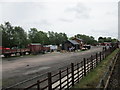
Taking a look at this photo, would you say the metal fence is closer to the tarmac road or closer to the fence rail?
the fence rail

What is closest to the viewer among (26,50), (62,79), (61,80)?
(61,80)

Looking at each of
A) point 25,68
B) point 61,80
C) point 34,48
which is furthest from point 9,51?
point 61,80

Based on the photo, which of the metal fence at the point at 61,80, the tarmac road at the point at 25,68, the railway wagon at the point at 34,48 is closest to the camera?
the metal fence at the point at 61,80

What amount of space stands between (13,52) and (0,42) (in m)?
3.75

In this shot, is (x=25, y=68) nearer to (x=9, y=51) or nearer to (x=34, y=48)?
(x=9, y=51)

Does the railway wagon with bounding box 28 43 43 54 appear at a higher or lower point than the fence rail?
higher

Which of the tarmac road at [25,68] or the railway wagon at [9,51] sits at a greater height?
the railway wagon at [9,51]

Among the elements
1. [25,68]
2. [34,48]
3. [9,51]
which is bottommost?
[25,68]

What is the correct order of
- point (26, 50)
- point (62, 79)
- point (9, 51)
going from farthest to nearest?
point (26, 50) → point (9, 51) → point (62, 79)

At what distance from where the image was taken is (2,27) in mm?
43781

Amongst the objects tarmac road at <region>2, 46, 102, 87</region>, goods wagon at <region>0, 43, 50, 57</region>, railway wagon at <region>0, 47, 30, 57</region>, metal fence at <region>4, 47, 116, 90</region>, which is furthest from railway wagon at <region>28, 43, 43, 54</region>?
metal fence at <region>4, 47, 116, 90</region>

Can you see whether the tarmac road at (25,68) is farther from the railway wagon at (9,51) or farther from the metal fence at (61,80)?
the railway wagon at (9,51)

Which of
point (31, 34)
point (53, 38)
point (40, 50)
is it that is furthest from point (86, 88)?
point (53, 38)

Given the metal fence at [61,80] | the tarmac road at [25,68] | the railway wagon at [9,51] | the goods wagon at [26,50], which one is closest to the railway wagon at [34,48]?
the goods wagon at [26,50]
